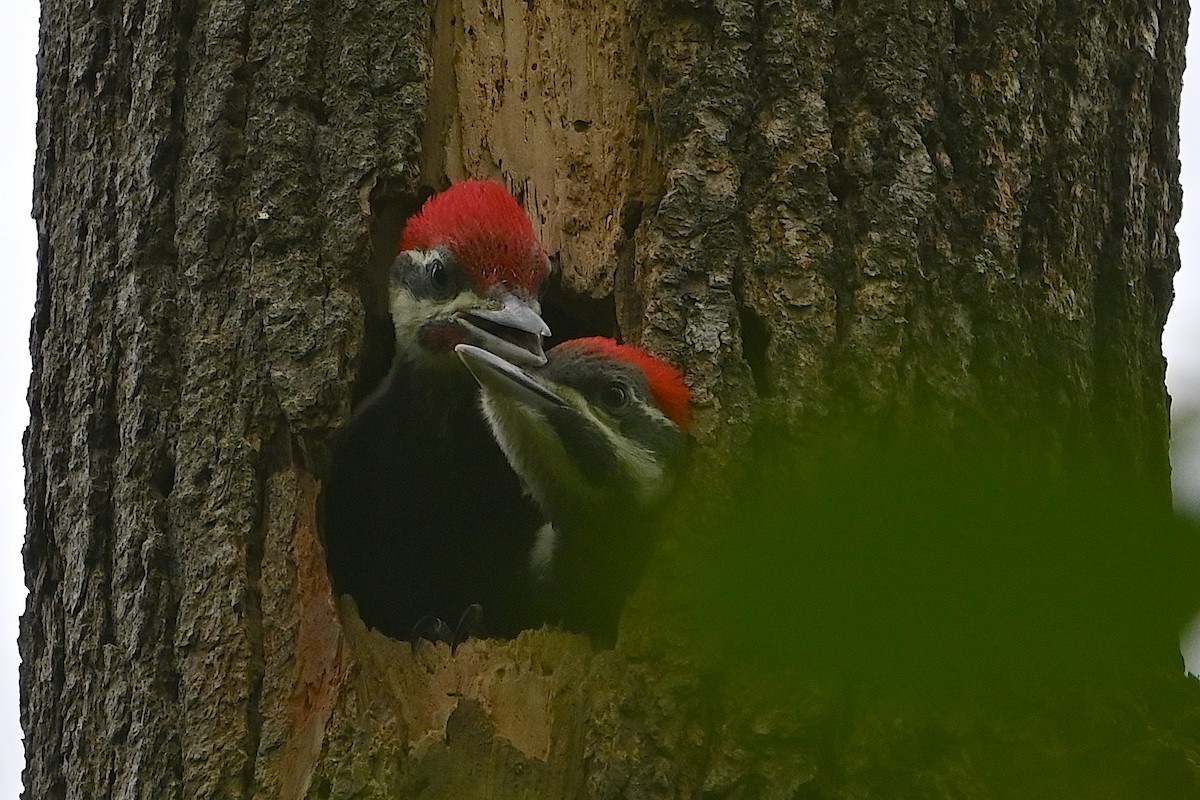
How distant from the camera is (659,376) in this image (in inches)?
98.5

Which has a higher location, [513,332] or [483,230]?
[483,230]

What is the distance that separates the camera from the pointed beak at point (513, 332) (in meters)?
3.06

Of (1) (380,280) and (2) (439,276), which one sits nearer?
(1) (380,280)

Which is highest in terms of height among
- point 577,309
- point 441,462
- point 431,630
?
point 577,309

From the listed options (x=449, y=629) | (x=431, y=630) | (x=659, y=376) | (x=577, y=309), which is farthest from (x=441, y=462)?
(x=659, y=376)

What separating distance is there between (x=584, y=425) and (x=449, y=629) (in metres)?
0.62

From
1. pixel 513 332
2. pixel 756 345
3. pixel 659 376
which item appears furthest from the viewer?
pixel 513 332

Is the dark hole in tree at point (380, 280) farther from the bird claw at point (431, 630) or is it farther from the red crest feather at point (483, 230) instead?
the bird claw at point (431, 630)

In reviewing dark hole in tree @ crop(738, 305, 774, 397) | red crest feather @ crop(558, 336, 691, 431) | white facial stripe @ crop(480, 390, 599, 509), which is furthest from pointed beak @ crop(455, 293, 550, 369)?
dark hole in tree @ crop(738, 305, 774, 397)

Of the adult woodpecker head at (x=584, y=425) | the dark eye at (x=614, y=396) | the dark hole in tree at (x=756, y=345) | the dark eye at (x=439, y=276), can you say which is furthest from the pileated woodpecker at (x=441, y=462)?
the dark hole in tree at (x=756, y=345)

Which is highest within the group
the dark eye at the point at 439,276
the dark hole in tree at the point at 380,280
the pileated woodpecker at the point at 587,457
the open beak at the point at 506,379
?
the dark eye at the point at 439,276

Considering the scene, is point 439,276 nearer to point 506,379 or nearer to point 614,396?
point 506,379

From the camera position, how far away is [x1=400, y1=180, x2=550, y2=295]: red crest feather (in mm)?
2852

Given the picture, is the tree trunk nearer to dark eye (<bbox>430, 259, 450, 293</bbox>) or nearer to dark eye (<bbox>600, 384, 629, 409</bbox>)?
dark eye (<bbox>600, 384, 629, 409</bbox>)
